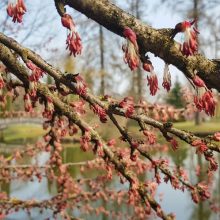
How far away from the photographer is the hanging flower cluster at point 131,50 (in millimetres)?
1710

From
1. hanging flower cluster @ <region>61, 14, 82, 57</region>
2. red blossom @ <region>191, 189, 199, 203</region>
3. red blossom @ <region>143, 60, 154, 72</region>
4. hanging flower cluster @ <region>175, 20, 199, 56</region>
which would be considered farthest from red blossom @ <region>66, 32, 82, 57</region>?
red blossom @ <region>191, 189, 199, 203</region>

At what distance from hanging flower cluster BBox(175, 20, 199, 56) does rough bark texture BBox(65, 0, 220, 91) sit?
0.35ft

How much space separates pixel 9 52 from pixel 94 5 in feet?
2.86

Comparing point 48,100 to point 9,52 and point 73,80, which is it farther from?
point 73,80

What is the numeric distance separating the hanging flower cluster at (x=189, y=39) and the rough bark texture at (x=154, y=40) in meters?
0.11

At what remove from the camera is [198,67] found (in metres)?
1.82

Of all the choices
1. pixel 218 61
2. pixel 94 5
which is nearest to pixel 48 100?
pixel 94 5

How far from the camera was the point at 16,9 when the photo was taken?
1744mm

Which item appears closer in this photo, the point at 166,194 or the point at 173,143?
the point at 173,143

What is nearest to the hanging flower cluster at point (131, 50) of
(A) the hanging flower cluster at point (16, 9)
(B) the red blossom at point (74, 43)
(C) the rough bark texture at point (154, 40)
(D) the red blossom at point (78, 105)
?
(C) the rough bark texture at point (154, 40)

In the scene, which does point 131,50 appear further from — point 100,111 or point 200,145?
point 200,145

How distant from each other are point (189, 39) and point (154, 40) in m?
0.19

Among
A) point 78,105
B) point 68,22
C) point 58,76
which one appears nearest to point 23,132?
point 78,105

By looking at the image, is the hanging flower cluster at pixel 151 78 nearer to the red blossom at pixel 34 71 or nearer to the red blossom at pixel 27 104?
the red blossom at pixel 34 71
